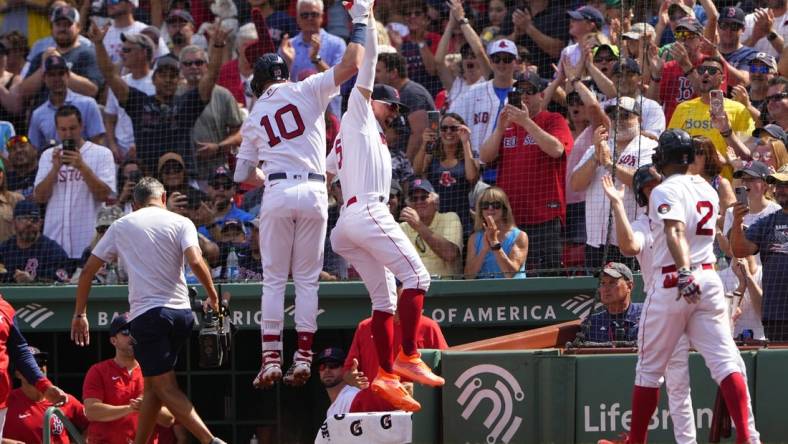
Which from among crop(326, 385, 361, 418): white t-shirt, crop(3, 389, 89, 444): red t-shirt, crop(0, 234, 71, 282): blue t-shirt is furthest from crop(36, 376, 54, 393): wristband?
crop(0, 234, 71, 282): blue t-shirt

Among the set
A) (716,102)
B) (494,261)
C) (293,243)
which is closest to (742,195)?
(716,102)

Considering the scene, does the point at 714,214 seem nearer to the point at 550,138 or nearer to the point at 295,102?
the point at 295,102

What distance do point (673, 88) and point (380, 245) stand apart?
451 centimetres

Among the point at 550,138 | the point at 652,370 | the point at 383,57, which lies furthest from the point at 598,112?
the point at 652,370

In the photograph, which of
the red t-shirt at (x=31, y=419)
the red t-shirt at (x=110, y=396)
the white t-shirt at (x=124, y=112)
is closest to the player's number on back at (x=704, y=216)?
the red t-shirt at (x=110, y=396)

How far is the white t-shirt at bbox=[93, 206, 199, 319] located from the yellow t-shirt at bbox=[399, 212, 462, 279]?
273 cm

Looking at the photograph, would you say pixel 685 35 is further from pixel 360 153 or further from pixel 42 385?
pixel 42 385

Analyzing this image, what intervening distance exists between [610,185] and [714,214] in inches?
26.6

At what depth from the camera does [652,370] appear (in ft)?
25.3

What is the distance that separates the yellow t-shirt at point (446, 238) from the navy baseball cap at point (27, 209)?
3331 millimetres

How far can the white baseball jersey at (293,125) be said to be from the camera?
8.30 metres

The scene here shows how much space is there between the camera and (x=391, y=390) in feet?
26.5

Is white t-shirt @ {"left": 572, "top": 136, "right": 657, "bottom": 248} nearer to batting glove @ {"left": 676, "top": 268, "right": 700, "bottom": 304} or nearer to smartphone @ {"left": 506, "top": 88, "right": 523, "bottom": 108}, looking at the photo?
smartphone @ {"left": 506, "top": 88, "right": 523, "bottom": 108}

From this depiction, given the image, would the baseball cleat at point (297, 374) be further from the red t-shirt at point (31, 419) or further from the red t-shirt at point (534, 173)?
the red t-shirt at point (534, 173)
